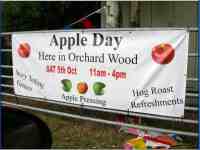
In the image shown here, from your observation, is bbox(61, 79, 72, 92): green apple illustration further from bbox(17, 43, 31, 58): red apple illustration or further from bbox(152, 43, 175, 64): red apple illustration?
bbox(152, 43, 175, 64): red apple illustration

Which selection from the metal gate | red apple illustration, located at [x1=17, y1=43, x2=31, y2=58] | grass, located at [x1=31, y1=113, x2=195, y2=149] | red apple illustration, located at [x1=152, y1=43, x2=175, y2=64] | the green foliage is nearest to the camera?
red apple illustration, located at [x1=152, y1=43, x2=175, y2=64]

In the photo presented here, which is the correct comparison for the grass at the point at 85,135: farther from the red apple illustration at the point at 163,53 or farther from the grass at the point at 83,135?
the red apple illustration at the point at 163,53

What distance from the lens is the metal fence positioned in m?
5.37

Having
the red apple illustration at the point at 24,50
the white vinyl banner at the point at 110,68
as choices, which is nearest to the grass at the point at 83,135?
the white vinyl banner at the point at 110,68

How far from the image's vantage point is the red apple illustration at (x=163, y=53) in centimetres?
511

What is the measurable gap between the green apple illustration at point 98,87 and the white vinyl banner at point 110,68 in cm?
1

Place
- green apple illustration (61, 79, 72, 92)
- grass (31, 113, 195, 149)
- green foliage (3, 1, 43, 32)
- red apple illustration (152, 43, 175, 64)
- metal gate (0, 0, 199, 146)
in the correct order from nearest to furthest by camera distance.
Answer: red apple illustration (152, 43, 175, 64) → metal gate (0, 0, 199, 146) → grass (31, 113, 195, 149) → green apple illustration (61, 79, 72, 92) → green foliage (3, 1, 43, 32)

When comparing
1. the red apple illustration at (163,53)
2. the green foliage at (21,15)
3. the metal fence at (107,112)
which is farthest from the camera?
the green foliage at (21,15)

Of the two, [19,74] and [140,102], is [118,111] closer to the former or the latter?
[140,102]

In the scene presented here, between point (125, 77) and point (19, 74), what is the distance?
7.44 feet

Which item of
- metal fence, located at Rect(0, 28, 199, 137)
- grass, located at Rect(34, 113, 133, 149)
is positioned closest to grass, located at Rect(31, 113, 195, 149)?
grass, located at Rect(34, 113, 133, 149)

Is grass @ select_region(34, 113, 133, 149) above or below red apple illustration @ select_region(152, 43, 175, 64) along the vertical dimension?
below

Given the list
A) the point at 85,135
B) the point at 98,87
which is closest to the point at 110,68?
the point at 98,87

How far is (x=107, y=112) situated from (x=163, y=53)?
180cm
